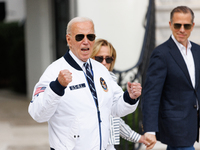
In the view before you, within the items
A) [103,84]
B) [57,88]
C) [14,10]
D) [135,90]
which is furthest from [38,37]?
[57,88]

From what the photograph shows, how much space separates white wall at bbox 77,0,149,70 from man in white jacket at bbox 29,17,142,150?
4.19m

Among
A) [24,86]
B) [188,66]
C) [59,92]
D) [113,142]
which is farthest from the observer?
[24,86]

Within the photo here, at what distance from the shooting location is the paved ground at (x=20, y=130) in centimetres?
652

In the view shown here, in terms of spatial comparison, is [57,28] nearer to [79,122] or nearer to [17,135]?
[17,135]

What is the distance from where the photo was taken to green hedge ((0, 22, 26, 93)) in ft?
43.4

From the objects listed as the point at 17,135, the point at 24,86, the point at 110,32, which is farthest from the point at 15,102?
the point at 110,32

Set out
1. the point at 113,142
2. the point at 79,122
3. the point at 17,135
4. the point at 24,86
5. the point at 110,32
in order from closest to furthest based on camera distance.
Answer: the point at 79,122, the point at 113,142, the point at 110,32, the point at 17,135, the point at 24,86

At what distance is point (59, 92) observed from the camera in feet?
7.22

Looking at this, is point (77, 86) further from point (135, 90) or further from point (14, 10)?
point (14, 10)

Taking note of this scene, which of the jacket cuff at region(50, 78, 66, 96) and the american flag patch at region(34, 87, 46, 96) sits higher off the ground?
the jacket cuff at region(50, 78, 66, 96)

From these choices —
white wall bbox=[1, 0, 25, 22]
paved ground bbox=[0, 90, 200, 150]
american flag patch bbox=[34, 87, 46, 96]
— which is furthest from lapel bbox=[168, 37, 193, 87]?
white wall bbox=[1, 0, 25, 22]

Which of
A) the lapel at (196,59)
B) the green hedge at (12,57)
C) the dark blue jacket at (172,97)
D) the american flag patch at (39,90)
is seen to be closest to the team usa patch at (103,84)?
the american flag patch at (39,90)

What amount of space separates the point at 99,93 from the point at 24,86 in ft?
36.6

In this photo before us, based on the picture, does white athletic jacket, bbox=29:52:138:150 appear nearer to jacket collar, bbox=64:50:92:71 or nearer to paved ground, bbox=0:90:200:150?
jacket collar, bbox=64:50:92:71
